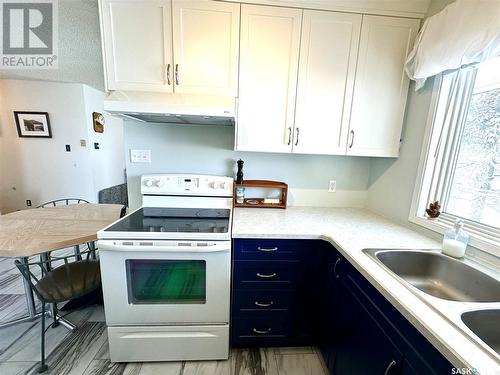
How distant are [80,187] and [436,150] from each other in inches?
205

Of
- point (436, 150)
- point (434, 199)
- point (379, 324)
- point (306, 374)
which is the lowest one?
point (306, 374)

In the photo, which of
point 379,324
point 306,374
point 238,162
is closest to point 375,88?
point 238,162

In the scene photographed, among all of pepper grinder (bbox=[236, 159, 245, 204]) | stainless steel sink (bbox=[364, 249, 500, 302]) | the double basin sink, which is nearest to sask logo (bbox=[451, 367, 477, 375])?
the double basin sink

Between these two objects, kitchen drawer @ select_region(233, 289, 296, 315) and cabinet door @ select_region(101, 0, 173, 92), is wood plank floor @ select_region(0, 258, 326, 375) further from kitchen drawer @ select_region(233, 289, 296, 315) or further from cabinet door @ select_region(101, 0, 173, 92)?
cabinet door @ select_region(101, 0, 173, 92)

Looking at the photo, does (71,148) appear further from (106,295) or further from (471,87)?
(471,87)

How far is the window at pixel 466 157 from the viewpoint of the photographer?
1.17m

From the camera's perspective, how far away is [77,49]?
2.45 m

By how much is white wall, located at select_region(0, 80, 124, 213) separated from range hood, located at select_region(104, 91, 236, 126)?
341 centimetres

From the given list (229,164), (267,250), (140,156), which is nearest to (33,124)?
(140,156)

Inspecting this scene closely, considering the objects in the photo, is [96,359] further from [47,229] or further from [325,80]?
[325,80]

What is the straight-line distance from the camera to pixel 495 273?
100cm

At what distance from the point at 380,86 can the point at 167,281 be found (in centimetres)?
197

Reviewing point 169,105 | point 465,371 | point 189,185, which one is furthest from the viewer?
point 189,185

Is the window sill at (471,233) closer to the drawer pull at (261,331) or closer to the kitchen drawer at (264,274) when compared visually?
the kitchen drawer at (264,274)
